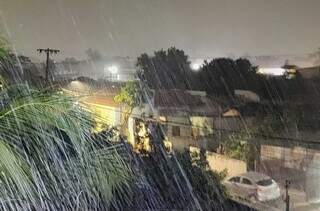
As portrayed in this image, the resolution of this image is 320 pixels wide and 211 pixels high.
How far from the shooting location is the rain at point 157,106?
0.93 meters

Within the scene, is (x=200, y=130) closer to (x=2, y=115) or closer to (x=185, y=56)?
(x=185, y=56)

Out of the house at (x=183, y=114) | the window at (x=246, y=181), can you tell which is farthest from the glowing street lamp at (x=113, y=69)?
the window at (x=246, y=181)

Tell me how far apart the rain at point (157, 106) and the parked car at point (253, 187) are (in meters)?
0.01

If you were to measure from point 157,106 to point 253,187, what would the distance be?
5.00 ft

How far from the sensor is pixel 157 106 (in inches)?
221

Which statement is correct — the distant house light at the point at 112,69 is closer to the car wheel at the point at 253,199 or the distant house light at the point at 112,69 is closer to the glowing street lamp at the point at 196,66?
the car wheel at the point at 253,199

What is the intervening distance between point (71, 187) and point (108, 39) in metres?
4.66

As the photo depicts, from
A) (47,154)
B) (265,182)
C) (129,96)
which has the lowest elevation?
(265,182)

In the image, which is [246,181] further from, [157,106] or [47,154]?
[47,154]

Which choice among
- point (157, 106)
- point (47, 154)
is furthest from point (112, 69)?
point (47, 154)

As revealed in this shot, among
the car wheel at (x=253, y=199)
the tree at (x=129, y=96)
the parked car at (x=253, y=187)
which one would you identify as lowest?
the car wheel at (x=253, y=199)

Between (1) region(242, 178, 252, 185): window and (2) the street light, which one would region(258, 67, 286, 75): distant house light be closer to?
(1) region(242, 178, 252, 185): window

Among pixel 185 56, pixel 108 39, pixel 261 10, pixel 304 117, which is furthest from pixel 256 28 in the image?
pixel 108 39

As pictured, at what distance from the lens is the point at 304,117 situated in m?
5.34
